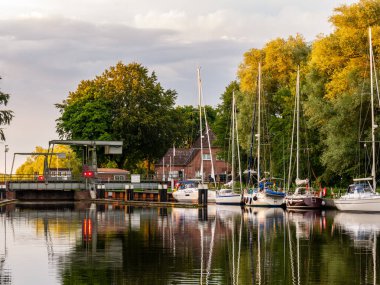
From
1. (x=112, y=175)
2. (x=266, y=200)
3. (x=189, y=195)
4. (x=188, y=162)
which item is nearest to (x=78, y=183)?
(x=189, y=195)

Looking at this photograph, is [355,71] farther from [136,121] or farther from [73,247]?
[136,121]

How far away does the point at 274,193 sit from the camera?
3278 inches

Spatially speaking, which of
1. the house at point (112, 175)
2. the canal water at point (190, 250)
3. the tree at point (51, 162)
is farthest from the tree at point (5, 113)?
the tree at point (51, 162)

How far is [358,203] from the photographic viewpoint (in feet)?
234

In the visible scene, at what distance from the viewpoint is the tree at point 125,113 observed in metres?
124

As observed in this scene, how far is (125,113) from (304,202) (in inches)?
2039

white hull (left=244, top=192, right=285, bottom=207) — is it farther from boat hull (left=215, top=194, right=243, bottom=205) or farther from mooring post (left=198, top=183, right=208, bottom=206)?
boat hull (left=215, top=194, right=243, bottom=205)

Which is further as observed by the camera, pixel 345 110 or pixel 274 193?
pixel 274 193

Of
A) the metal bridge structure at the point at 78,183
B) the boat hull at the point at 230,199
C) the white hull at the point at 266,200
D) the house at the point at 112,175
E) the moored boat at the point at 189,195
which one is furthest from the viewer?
the house at the point at 112,175

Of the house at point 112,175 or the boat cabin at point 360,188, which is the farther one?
the house at point 112,175

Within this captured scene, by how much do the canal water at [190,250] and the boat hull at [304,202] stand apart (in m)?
13.0

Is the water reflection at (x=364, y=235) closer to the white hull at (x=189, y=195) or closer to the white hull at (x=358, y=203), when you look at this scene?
the white hull at (x=358, y=203)

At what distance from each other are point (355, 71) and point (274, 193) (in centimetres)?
1418

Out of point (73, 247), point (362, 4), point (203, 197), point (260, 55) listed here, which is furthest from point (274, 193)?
point (73, 247)
